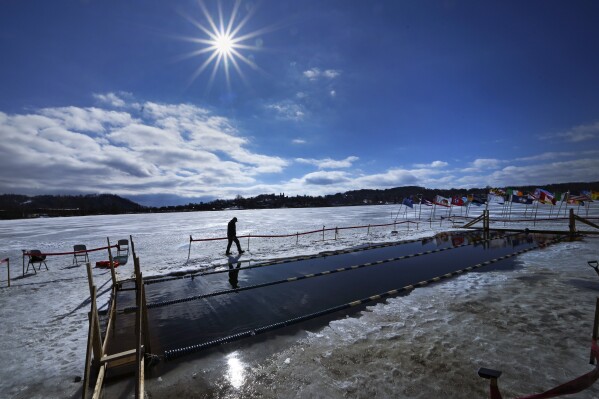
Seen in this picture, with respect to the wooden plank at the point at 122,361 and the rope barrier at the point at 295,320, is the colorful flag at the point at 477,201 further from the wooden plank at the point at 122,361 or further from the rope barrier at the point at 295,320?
the wooden plank at the point at 122,361

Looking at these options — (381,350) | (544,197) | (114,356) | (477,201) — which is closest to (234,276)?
(114,356)

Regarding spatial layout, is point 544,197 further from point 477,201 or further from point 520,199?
point 477,201

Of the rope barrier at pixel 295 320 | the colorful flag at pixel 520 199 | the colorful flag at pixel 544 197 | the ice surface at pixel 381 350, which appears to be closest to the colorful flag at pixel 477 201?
the colorful flag at pixel 520 199

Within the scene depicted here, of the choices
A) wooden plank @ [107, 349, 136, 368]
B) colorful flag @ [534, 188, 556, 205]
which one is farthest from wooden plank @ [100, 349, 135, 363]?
colorful flag @ [534, 188, 556, 205]

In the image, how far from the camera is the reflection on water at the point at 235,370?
4177 mm

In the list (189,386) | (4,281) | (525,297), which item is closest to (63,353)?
(189,386)

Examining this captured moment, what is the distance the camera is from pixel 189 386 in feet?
13.5

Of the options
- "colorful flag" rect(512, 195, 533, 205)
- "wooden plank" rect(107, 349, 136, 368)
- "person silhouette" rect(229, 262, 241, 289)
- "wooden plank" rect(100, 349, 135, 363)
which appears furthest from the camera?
"colorful flag" rect(512, 195, 533, 205)

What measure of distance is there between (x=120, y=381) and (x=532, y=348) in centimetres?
668

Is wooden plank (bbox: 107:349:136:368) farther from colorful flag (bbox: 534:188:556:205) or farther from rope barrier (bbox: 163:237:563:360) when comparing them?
colorful flag (bbox: 534:188:556:205)

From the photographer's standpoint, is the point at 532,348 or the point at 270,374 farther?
the point at 532,348

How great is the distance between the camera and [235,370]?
4480mm

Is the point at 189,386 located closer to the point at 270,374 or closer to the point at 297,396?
the point at 270,374

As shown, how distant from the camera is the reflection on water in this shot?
4.18 metres
